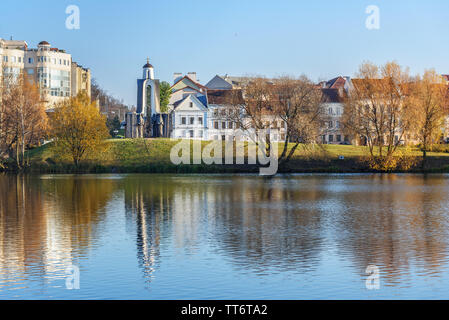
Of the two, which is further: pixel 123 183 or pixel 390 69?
pixel 390 69

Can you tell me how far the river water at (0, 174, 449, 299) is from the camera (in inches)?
782

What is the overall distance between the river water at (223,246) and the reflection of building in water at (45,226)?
62 millimetres

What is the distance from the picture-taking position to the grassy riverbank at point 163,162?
8550cm

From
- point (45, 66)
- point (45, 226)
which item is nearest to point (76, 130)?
point (45, 226)

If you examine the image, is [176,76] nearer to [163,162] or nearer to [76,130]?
[163,162]

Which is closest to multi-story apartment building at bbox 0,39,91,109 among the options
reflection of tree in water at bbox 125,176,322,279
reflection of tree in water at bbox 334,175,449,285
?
reflection of tree in water at bbox 125,176,322,279

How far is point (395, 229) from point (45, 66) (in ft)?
447

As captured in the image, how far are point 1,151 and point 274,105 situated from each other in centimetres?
3697

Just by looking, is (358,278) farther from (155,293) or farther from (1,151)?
(1,151)

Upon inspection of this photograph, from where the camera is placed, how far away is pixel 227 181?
221 feet
